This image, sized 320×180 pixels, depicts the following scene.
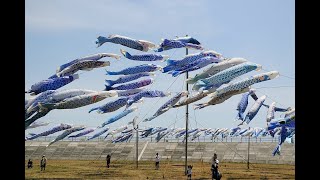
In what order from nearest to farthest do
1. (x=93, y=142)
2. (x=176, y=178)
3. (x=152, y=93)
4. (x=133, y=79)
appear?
1. (x=133, y=79)
2. (x=152, y=93)
3. (x=176, y=178)
4. (x=93, y=142)

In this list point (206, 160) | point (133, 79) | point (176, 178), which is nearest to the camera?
point (133, 79)

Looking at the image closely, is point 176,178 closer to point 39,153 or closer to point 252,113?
point 252,113

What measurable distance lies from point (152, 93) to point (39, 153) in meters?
46.6

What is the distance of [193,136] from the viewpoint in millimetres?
64562

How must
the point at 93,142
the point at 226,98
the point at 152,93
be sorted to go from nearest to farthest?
the point at 226,98, the point at 152,93, the point at 93,142

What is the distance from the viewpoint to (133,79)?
23484mm

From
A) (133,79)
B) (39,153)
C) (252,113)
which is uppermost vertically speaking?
(133,79)

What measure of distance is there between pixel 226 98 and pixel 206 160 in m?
34.0
